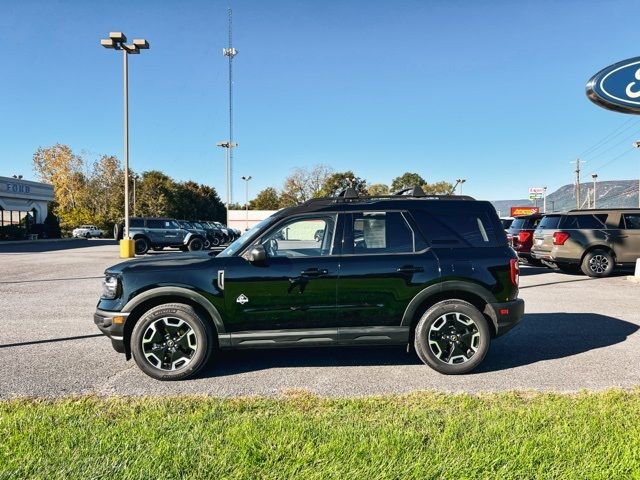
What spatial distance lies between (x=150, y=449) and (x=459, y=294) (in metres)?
3.33

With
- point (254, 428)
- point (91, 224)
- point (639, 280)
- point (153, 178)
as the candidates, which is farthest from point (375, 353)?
point (153, 178)

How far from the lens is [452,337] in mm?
4848

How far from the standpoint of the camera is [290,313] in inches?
183

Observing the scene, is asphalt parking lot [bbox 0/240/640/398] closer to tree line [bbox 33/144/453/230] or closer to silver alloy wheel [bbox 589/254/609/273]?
silver alloy wheel [bbox 589/254/609/273]

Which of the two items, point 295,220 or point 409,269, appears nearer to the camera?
point 409,269

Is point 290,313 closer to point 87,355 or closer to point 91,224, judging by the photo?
point 87,355

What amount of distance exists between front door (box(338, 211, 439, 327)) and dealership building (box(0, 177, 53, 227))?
38.6 metres

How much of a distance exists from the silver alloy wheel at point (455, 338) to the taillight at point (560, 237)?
9191 millimetres

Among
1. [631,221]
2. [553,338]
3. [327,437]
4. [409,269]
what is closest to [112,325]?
[327,437]

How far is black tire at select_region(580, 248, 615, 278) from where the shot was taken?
12477 mm

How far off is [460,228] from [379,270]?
1.06 m

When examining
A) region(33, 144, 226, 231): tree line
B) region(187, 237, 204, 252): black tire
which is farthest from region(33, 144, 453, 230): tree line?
region(187, 237, 204, 252): black tire

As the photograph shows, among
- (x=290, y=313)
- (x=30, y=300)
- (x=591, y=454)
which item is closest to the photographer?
(x=591, y=454)

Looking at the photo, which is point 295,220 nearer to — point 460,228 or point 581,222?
point 460,228
